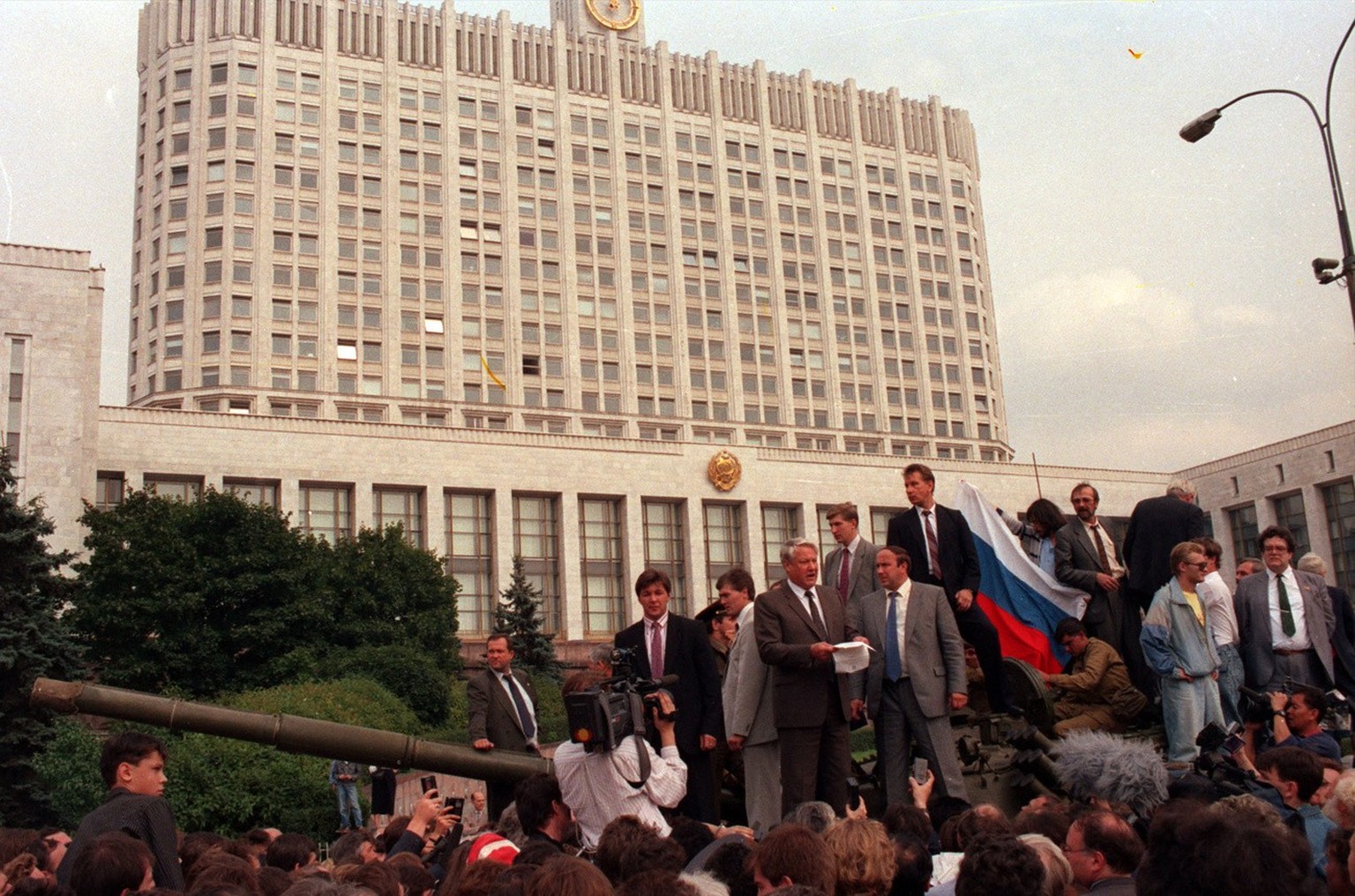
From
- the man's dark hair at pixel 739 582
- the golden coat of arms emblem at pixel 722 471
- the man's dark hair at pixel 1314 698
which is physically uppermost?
the golden coat of arms emblem at pixel 722 471

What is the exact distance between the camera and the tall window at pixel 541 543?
6462 cm

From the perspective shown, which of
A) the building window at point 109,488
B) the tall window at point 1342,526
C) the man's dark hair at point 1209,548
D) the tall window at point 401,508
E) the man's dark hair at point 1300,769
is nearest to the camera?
the man's dark hair at point 1300,769

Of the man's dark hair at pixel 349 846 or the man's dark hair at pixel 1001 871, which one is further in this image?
the man's dark hair at pixel 349 846

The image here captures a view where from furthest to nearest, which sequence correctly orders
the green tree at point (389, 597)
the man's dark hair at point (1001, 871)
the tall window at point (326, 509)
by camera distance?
the tall window at point (326, 509) < the green tree at point (389, 597) < the man's dark hair at point (1001, 871)

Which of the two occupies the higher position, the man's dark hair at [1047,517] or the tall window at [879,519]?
the tall window at [879,519]

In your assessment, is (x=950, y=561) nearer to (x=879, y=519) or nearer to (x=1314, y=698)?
(x=1314, y=698)

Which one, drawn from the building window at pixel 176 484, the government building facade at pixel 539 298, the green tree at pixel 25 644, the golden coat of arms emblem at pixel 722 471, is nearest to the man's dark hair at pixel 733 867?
the green tree at pixel 25 644

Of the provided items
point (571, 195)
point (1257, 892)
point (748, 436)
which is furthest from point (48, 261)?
point (1257, 892)

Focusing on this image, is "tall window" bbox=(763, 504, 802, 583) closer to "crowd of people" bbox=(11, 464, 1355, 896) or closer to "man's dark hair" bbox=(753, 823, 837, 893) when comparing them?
"crowd of people" bbox=(11, 464, 1355, 896)

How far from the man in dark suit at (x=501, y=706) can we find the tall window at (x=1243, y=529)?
70369mm

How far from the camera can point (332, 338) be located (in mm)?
76125

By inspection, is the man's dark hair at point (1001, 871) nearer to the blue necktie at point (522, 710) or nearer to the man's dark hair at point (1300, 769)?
the man's dark hair at point (1300, 769)

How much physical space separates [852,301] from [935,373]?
7.29 m

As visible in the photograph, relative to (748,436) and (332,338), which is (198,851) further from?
(748,436)
